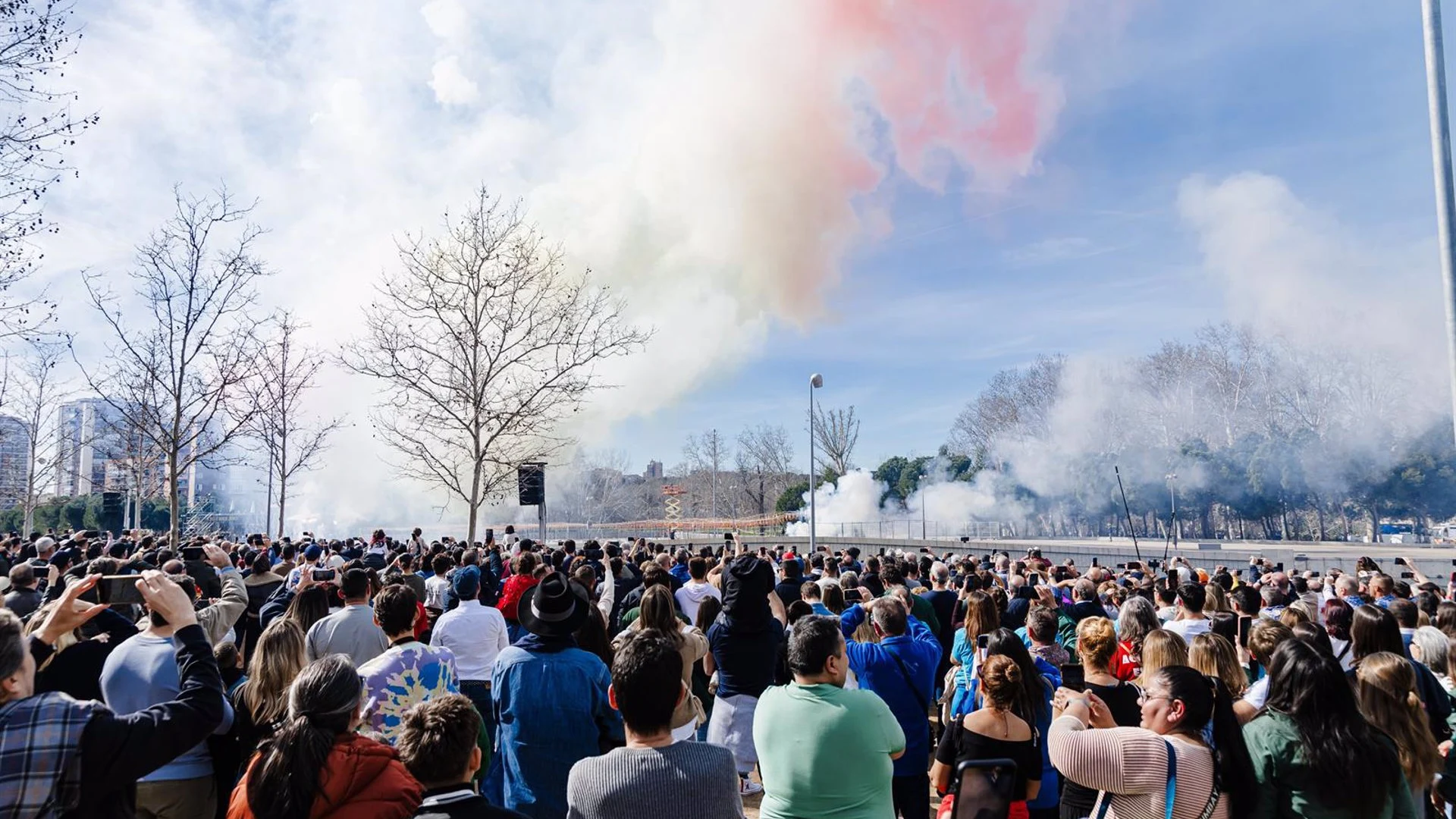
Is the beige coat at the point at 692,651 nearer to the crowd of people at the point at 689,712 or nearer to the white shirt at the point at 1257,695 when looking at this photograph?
the crowd of people at the point at 689,712

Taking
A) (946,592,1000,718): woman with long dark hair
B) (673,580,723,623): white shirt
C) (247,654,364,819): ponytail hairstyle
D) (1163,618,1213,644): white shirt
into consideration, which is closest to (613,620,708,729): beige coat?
(673,580,723,623): white shirt

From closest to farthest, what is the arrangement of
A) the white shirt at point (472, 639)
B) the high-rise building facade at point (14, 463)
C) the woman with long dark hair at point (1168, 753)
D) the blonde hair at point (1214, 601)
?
1. the woman with long dark hair at point (1168, 753)
2. the white shirt at point (472, 639)
3. the blonde hair at point (1214, 601)
4. the high-rise building facade at point (14, 463)

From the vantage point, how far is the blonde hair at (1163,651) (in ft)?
13.6

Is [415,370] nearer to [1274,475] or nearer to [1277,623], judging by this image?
[1277,623]

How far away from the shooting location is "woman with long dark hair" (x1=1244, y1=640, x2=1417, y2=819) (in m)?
3.23

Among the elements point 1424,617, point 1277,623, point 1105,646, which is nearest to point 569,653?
point 1105,646

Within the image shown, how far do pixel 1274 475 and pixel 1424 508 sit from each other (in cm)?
680

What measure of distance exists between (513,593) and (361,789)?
5.77 meters

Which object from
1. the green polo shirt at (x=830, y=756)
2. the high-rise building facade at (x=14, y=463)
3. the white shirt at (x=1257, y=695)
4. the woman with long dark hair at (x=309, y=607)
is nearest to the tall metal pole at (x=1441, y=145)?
the white shirt at (x=1257, y=695)

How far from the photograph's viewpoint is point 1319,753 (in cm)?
328

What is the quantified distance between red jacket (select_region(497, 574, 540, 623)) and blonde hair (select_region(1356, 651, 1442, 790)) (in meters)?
6.57

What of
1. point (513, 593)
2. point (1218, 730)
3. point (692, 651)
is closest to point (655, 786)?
point (1218, 730)

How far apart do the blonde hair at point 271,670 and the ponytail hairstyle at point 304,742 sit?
48.2 inches

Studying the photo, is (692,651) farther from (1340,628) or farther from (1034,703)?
(1340,628)
